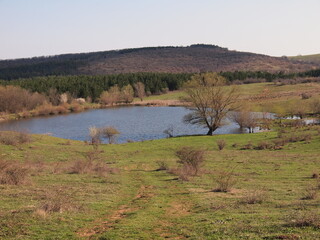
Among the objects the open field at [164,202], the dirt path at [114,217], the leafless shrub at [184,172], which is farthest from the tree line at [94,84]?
the dirt path at [114,217]

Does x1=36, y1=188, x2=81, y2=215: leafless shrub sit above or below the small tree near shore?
above

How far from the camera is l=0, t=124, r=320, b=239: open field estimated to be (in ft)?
40.0

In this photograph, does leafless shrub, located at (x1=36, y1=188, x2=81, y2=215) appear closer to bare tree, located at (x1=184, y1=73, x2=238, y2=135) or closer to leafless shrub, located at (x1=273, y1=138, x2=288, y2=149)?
leafless shrub, located at (x1=273, y1=138, x2=288, y2=149)

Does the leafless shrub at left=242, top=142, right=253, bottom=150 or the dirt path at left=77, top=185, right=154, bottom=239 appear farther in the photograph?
the leafless shrub at left=242, top=142, right=253, bottom=150

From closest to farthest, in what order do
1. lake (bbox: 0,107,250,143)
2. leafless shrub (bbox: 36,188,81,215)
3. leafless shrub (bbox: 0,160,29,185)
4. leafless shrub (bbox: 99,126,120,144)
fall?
leafless shrub (bbox: 36,188,81,215), leafless shrub (bbox: 0,160,29,185), leafless shrub (bbox: 99,126,120,144), lake (bbox: 0,107,250,143)

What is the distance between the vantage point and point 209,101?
59.5 m

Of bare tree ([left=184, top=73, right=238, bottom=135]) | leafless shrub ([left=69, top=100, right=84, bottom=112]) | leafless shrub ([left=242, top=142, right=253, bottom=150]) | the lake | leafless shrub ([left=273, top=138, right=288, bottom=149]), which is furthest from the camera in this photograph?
leafless shrub ([left=69, top=100, right=84, bottom=112])

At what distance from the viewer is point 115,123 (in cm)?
7681

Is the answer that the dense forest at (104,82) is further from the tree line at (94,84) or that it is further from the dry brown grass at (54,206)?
the dry brown grass at (54,206)

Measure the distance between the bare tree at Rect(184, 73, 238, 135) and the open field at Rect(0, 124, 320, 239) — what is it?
81.8ft

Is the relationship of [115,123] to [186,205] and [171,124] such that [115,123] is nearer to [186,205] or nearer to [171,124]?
[171,124]

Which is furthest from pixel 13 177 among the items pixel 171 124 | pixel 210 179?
pixel 171 124

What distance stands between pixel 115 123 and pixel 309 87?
73.2 meters

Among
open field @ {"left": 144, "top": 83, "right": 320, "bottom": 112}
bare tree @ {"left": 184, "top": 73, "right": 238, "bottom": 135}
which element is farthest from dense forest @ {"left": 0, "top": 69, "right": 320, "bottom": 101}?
bare tree @ {"left": 184, "top": 73, "right": 238, "bottom": 135}
